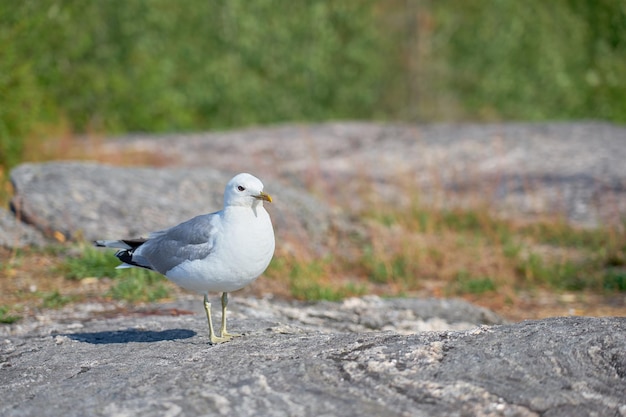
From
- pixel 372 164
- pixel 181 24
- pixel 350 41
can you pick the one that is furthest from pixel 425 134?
pixel 181 24

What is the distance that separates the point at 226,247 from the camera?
15.3 feet

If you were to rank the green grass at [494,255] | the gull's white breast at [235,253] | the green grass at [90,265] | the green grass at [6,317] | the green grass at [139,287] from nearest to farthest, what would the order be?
the gull's white breast at [235,253]
the green grass at [6,317]
the green grass at [139,287]
the green grass at [90,265]
the green grass at [494,255]

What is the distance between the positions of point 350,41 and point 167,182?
12.5 m

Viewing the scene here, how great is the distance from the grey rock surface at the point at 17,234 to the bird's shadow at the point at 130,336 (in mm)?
2527

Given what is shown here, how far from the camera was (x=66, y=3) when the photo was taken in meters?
14.9

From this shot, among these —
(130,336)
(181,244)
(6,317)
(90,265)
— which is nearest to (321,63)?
(90,265)

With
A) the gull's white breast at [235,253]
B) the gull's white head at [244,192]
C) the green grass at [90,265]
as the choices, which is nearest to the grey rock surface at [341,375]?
the gull's white breast at [235,253]

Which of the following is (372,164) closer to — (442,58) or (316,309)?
(316,309)

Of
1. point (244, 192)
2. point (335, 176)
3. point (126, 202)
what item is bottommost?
point (335, 176)

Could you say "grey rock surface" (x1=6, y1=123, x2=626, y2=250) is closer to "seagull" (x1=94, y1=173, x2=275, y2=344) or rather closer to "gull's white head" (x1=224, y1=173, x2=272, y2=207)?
"seagull" (x1=94, y1=173, x2=275, y2=344)

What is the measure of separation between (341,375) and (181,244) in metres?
1.35

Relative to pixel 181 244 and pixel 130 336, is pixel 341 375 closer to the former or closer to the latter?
pixel 181 244

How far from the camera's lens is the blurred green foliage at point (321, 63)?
54.3 ft

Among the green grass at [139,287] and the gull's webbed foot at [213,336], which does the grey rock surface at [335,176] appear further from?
the gull's webbed foot at [213,336]
